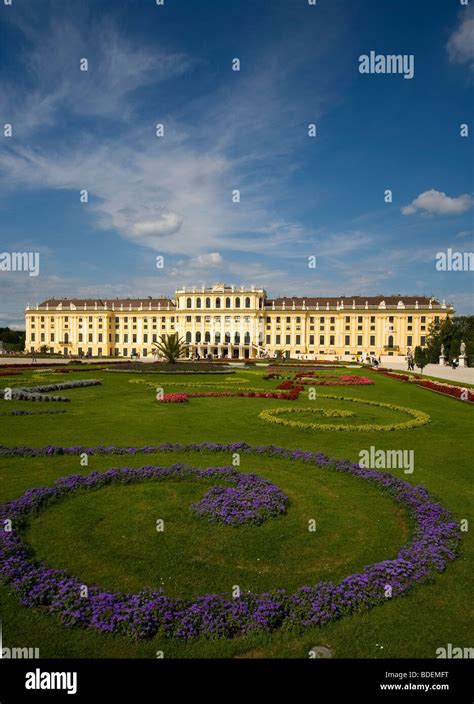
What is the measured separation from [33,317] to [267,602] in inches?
3962

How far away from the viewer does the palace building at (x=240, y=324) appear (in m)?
80.1

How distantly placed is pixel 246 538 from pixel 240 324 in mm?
78772

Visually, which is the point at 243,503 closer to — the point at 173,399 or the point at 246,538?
the point at 246,538

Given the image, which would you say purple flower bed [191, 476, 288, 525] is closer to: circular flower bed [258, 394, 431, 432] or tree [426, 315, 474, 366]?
circular flower bed [258, 394, 431, 432]

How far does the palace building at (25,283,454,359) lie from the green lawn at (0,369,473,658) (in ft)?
207

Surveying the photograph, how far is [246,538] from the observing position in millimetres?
5926

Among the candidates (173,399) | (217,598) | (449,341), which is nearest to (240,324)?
(449,341)

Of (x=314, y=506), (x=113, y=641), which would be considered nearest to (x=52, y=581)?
(x=113, y=641)

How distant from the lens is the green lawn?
159 inches

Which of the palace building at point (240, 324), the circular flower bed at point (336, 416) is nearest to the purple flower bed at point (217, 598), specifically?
the circular flower bed at point (336, 416)

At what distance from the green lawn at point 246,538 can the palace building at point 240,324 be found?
63.2 metres

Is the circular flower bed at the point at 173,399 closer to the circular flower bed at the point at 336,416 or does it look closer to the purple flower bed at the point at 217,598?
the circular flower bed at the point at 336,416

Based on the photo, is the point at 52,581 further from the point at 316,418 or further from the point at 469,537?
the point at 316,418

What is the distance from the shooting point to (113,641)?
3969mm
